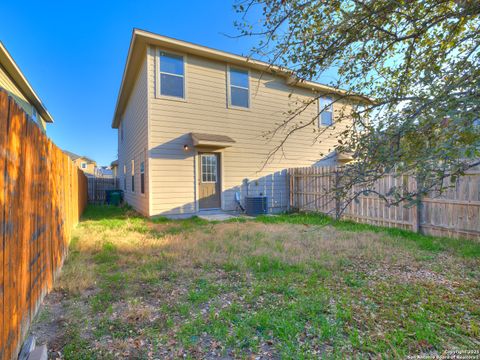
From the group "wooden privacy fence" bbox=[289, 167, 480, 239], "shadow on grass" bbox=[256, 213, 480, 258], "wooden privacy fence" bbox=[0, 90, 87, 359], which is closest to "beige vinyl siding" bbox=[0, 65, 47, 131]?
"wooden privacy fence" bbox=[0, 90, 87, 359]

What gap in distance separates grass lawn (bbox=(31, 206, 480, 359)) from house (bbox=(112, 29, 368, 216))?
3267 mm

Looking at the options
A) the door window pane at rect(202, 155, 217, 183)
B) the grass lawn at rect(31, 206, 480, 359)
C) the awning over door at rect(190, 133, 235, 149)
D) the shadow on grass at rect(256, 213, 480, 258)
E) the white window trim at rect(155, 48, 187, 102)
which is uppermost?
the white window trim at rect(155, 48, 187, 102)

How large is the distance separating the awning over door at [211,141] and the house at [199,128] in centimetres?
3

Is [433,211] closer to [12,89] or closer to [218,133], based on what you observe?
[218,133]

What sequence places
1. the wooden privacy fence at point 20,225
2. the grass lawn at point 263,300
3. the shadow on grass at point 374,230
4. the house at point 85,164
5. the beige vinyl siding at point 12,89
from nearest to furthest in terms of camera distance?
the wooden privacy fence at point 20,225
the grass lawn at point 263,300
the shadow on grass at point 374,230
the beige vinyl siding at point 12,89
the house at point 85,164

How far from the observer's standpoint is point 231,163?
8703 millimetres

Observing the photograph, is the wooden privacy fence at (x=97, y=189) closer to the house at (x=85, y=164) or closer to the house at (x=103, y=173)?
the house at (x=103, y=173)

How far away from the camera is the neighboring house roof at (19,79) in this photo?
7449 mm

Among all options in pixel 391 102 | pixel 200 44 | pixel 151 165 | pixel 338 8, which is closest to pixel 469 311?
pixel 391 102

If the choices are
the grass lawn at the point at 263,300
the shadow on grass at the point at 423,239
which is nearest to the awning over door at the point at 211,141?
the shadow on grass at the point at 423,239

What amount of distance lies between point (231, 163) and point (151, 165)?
9.09 feet

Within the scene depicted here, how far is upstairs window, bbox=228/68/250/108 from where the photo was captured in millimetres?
8727

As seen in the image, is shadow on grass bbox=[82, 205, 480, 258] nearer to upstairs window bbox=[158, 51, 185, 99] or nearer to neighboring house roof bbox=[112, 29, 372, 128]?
neighboring house roof bbox=[112, 29, 372, 128]

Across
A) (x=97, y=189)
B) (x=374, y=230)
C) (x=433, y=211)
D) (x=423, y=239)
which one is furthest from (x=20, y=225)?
(x=97, y=189)
